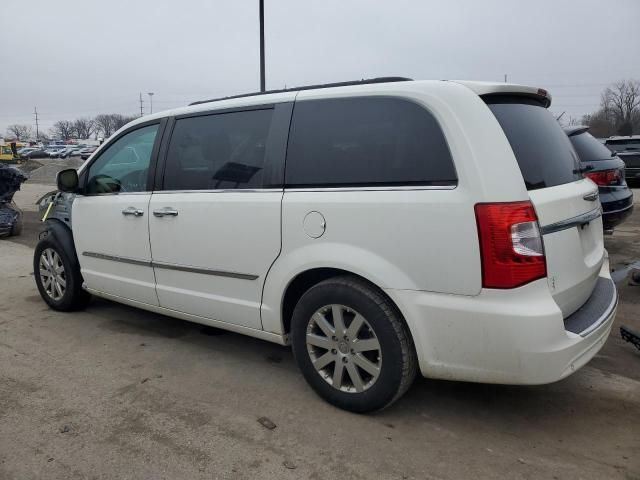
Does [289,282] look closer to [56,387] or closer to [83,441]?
[83,441]

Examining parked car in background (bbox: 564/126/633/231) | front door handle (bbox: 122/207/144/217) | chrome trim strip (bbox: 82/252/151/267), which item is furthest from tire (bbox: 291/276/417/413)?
parked car in background (bbox: 564/126/633/231)

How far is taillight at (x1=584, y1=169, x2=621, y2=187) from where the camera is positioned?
231 inches

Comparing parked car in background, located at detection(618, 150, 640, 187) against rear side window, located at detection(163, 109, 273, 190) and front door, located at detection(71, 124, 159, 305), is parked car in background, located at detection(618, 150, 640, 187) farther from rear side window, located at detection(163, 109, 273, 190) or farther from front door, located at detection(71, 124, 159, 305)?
front door, located at detection(71, 124, 159, 305)

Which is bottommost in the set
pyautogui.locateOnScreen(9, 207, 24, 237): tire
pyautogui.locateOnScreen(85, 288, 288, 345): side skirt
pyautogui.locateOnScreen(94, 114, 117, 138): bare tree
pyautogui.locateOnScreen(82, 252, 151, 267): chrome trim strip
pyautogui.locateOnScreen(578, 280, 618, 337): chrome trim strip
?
pyautogui.locateOnScreen(9, 207, 24, 237): tire

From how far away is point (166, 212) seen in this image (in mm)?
3652

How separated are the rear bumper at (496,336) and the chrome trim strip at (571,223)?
0.26 metres

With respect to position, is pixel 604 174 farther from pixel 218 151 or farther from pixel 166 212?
pixel 166 212

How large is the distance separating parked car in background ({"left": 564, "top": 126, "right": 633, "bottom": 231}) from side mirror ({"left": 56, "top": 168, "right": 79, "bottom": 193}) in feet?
16.9

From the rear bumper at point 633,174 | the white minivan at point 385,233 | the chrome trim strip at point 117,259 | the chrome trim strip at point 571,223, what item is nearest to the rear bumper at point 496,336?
the white minivan at point 385,233

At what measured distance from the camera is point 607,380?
334cm

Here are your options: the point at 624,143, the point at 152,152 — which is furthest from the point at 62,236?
the point at 624,143

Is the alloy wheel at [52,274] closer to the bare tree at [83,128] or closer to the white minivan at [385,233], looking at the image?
the white minivan at [385,233]

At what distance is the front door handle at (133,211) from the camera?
3860 mm

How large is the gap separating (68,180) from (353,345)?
3.00 metres
